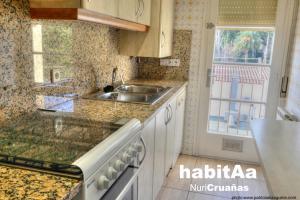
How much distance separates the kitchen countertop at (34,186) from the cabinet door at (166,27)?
79.1 inches

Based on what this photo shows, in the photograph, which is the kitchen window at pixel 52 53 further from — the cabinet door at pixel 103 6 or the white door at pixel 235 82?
the white door at pixel 235 82

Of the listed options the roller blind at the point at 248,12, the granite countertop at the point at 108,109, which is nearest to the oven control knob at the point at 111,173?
the granite countertop at the point at 108,109

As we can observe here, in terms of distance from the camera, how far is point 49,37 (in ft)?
5.47

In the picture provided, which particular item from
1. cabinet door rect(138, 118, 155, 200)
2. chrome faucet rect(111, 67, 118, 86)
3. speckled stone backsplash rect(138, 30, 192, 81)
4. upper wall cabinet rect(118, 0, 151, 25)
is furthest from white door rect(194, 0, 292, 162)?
cabinet door rect(138, 118, 155, 200)

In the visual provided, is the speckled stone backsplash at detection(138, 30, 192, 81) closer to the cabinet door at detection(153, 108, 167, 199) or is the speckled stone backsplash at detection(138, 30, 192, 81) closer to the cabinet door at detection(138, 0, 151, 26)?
the cabinet door at detection(138, 0, 151, 26)

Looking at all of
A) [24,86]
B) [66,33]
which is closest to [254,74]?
[66,33]

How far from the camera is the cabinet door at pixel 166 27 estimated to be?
265cm

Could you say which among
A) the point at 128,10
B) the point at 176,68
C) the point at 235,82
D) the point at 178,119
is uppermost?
the point at 128,10

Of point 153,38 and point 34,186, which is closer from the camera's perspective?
point 34,186

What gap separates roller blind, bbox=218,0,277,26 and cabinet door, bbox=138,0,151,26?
3.17 ft

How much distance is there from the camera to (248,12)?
2.88 metres

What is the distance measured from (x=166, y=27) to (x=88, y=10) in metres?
1.57

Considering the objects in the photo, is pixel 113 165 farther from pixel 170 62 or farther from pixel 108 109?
pixel 170 62

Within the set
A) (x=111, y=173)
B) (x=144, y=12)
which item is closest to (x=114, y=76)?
(x=144, y=12)
